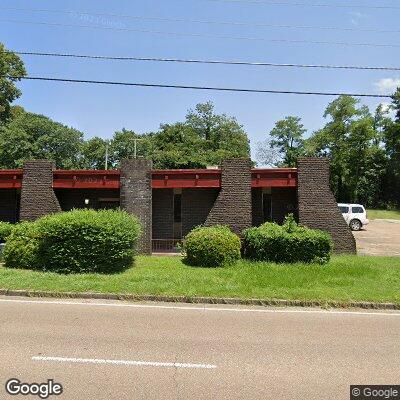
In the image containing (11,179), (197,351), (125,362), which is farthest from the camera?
(11,179)

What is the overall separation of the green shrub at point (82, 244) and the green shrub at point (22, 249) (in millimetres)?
720

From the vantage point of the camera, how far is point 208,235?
14.1 metres

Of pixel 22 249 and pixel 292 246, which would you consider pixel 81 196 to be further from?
pixel 292 246

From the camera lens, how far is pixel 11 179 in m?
17.7

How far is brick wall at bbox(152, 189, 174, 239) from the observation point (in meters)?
18.4

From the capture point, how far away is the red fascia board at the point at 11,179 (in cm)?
1762

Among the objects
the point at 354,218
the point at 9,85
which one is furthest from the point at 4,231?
the point at 9,85

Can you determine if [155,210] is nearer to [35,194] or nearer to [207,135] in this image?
[35,194]

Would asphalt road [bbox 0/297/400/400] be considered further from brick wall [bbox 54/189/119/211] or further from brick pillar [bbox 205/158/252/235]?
brick wall [bbox 54/189/119/211]

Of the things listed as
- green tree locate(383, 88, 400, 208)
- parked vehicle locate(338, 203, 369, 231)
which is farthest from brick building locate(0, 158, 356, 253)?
green tree locate(383, 88, 400, 208)

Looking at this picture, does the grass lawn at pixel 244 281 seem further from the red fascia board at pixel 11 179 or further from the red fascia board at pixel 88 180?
the red fascia board at pixel 11 179

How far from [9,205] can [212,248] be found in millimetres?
11162

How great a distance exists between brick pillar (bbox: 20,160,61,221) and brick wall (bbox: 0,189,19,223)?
217cm

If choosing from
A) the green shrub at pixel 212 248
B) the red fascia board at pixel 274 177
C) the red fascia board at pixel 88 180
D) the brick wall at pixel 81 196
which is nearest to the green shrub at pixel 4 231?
the red fascia board at pixel 88 180
